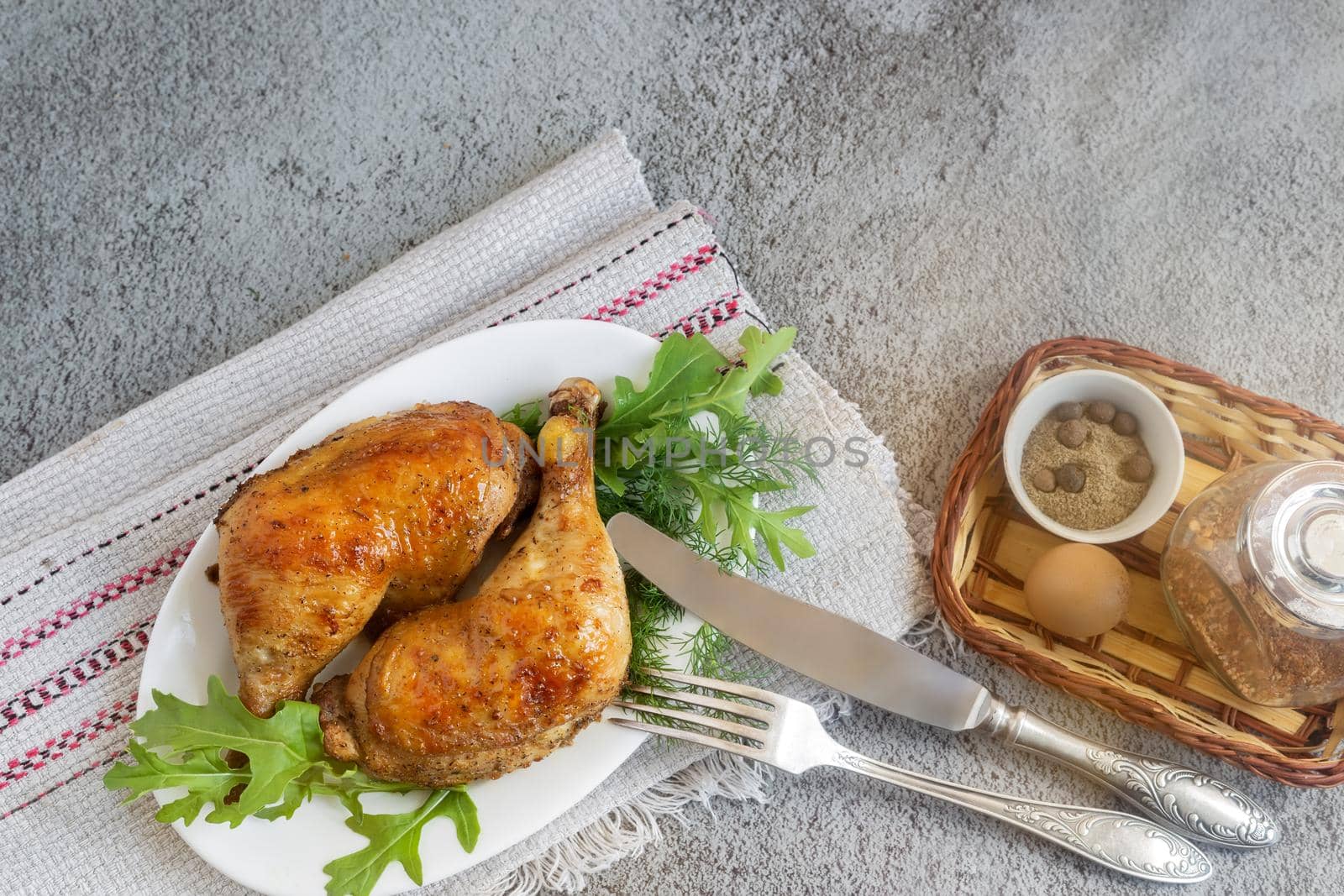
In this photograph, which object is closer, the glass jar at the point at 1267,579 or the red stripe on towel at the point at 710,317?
the glass jar at the point at 1267,579

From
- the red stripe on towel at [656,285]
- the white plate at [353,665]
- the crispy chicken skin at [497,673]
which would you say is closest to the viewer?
the crispy chicken skin at [497,673]

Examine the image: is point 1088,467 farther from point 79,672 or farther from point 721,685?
point 79,672

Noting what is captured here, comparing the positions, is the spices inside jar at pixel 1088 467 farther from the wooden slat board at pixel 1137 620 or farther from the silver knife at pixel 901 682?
the silver knife at pixel 901 682

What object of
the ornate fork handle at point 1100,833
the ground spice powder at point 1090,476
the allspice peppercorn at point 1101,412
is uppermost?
the allspice peppercorn at point 1101,412

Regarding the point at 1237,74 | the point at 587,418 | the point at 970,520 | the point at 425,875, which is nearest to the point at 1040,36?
the point at 1237,74

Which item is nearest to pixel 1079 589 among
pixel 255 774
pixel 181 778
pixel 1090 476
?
pixel 1090 476

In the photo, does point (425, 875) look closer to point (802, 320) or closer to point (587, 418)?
point (587, 418)

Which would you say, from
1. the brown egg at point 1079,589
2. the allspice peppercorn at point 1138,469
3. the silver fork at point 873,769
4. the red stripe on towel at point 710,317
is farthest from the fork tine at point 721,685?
the allspice peppercorn at point 1138,469
